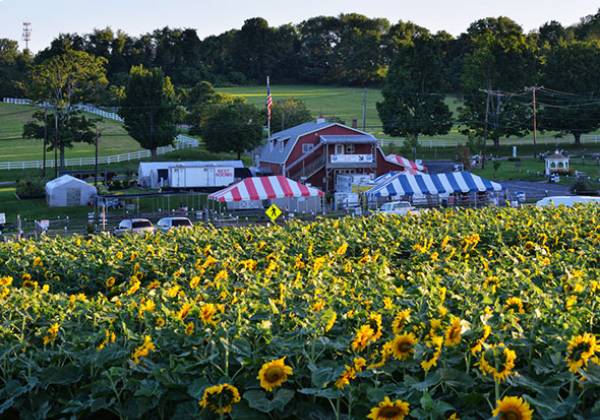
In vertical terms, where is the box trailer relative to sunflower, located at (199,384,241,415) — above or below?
below

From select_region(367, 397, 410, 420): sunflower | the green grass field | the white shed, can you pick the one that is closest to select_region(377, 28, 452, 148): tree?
the green grass field

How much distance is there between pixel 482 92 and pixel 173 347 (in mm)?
75498

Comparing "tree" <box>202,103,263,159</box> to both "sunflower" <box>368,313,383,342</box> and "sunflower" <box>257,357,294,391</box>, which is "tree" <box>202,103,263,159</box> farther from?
"sunflower" <box>257,357,294,391</box>

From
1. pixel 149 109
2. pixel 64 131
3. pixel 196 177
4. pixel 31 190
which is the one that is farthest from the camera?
pixel 149 109

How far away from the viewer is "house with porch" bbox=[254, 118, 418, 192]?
52281 mm

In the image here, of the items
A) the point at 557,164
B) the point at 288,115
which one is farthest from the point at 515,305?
the point at 288,115

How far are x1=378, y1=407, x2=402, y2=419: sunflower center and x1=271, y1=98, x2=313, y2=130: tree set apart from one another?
7812 cm

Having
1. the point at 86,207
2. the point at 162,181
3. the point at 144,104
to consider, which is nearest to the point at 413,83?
the point at 144,104

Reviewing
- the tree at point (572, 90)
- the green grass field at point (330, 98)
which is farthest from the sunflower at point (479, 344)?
the green grass field at point (330, 98)

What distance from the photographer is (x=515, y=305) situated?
7641 millimetres

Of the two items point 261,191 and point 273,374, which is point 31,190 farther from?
point 273,374

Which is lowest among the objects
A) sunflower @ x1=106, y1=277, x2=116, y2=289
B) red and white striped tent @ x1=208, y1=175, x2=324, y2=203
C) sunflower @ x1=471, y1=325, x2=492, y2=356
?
red and white striped tent @ x1=208, y1=175, x2=324, y2=203

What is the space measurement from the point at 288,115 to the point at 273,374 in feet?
261

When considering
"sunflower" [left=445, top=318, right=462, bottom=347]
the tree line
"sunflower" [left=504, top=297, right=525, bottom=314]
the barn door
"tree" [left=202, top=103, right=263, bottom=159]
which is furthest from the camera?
the tree line
